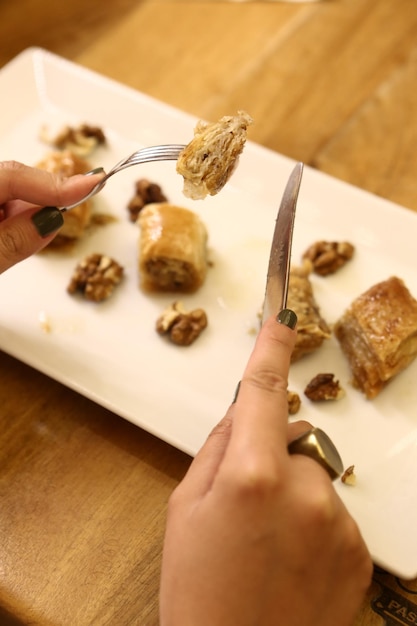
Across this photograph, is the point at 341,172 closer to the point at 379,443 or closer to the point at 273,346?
the point at 379,443

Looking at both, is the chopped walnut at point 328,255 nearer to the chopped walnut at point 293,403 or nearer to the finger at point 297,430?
the chopped walnut at point 293,403

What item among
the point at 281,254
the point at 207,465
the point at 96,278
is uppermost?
the point at 281,254

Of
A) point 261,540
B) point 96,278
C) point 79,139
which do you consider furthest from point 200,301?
point 261,540

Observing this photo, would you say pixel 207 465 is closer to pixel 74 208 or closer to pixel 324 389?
pixel 324 389

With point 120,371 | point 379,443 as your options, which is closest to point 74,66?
point 120,371

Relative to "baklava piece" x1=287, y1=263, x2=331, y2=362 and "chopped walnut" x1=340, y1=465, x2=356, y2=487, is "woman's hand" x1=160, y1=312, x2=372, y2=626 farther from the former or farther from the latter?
"baklava piece" x1=287, y1=263, x2=331, y2=362

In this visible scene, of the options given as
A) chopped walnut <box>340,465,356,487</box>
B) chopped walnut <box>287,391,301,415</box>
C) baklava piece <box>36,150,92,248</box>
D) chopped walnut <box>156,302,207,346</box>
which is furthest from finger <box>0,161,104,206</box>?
chopped walnut <box>340,465,356,487</box>
